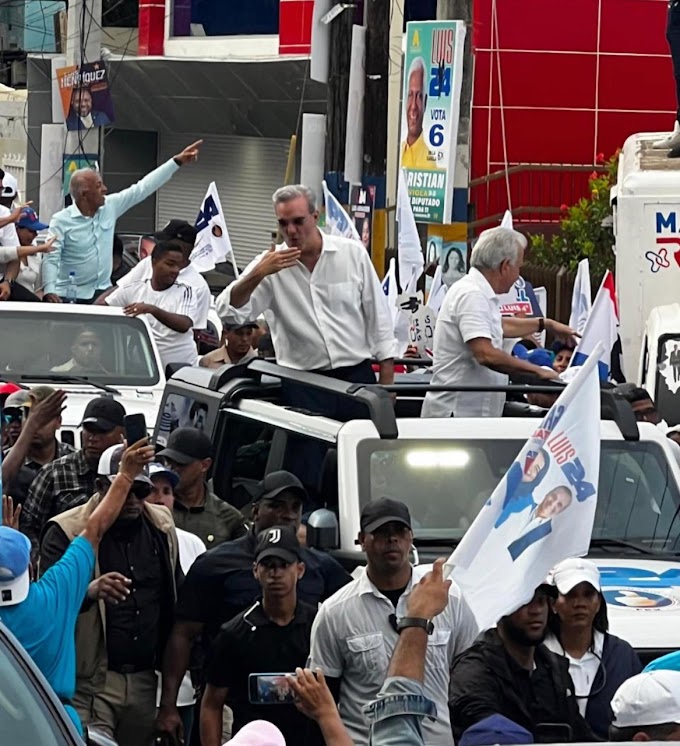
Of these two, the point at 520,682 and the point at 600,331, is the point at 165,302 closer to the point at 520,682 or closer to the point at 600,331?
the point at 600,331

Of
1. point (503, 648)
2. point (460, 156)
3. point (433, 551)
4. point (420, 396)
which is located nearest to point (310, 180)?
point (460, 156)

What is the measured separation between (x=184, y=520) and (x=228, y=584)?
1.32m

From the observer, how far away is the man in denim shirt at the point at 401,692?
174 inches

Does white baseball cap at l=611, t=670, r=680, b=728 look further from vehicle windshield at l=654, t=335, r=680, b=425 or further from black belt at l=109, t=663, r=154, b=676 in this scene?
vehicle windshield at l=654, t=335, r=680, b=425

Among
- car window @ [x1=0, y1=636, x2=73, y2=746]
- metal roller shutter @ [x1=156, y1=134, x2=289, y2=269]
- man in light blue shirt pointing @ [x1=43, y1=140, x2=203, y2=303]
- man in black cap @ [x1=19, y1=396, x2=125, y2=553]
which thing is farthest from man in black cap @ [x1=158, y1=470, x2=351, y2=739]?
metal roller shutter @ [x1=156, y1=134, x2=289, y2=269]

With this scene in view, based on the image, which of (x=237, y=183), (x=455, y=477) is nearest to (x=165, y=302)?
(x=455, y=477)

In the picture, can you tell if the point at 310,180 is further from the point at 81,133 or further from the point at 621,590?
the point at 621,590

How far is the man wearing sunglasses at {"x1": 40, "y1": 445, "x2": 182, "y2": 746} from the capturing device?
7148 millimetres

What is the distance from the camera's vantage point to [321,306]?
359 inches

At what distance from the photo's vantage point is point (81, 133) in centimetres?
2478

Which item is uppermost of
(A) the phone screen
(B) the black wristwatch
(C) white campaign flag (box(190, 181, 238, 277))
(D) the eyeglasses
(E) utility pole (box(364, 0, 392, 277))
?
(E) utility pole (box(364, 0, 392, 277))

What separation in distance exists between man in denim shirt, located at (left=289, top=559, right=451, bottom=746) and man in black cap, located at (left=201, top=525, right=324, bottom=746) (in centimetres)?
131

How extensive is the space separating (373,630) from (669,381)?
5.68 metres

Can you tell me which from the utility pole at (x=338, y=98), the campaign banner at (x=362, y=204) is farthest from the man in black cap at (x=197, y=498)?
the utility pole at (x=338, y=98)
